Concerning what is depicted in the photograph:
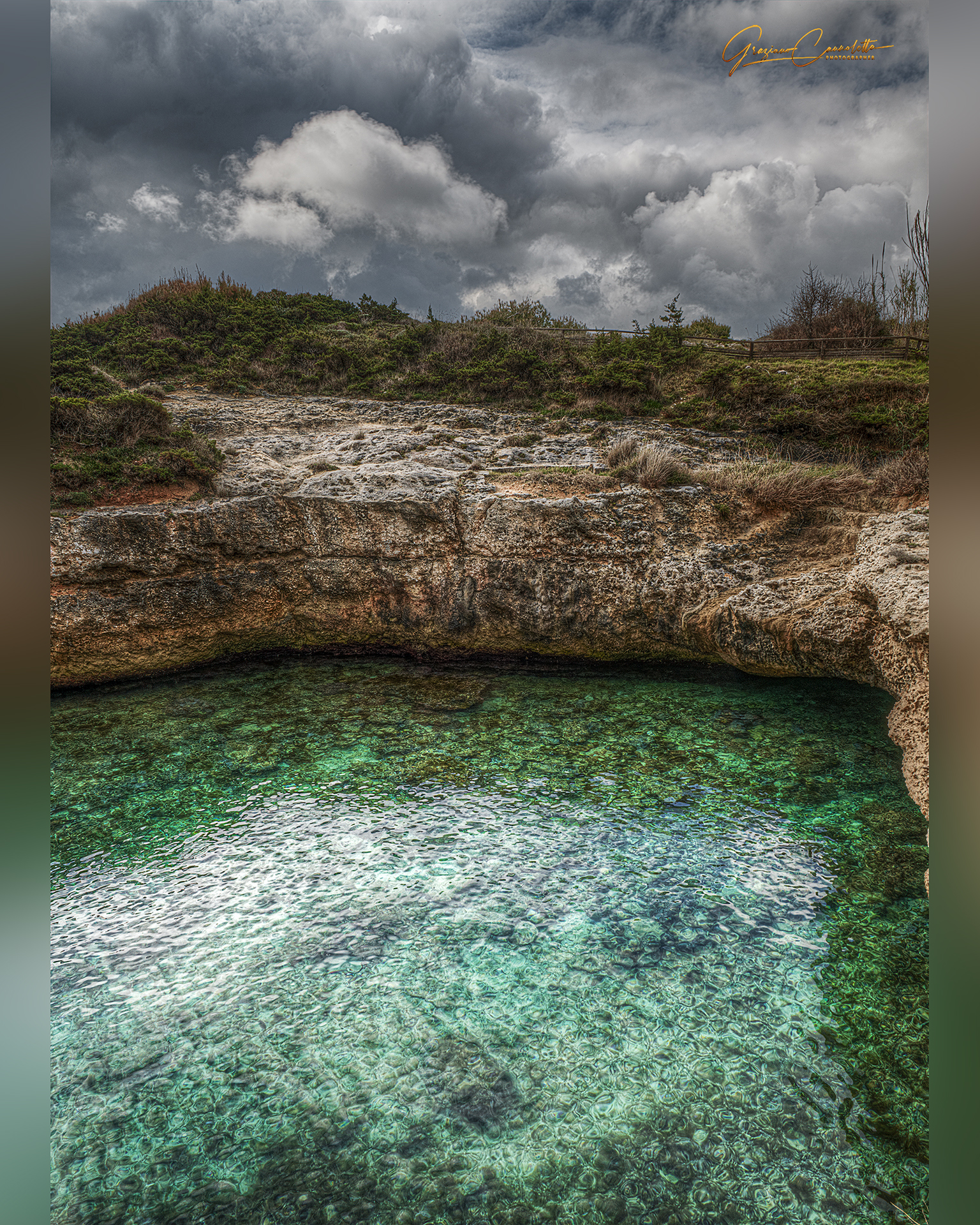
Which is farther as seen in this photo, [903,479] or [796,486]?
[796,486]

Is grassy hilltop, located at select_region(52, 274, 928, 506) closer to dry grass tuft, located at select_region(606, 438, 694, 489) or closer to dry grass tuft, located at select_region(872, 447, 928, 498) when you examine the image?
dry grass tuft, located at select_region(872, 447, 928, 498)

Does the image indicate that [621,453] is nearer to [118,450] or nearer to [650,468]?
[650,468]

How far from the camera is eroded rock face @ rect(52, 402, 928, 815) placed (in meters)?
7.13

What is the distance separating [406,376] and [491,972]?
11.5 m

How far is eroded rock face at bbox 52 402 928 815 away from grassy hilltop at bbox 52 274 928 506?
1.10 meters

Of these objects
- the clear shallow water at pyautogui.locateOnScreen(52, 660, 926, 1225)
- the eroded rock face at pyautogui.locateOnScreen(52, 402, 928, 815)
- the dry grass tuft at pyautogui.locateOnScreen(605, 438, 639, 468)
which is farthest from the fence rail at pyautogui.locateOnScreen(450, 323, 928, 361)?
the clear shallow water at pyautogui.locateOnScreen(52, 660, 926, 1225)

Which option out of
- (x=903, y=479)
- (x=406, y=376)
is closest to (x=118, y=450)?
(x=406, y=376)

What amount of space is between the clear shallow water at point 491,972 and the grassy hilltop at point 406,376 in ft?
14.6

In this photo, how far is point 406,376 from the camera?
12805 mm

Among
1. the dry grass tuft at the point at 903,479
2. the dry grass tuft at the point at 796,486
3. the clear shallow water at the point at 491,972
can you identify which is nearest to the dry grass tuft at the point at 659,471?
the dry grass tuft at the point at 796,486

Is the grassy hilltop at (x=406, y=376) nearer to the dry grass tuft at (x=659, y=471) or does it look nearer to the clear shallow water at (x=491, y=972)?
the dry grass tuft at (x=659, y=471)

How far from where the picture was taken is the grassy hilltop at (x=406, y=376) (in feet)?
28.8

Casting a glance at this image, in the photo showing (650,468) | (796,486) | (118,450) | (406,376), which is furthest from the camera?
(406,376)
